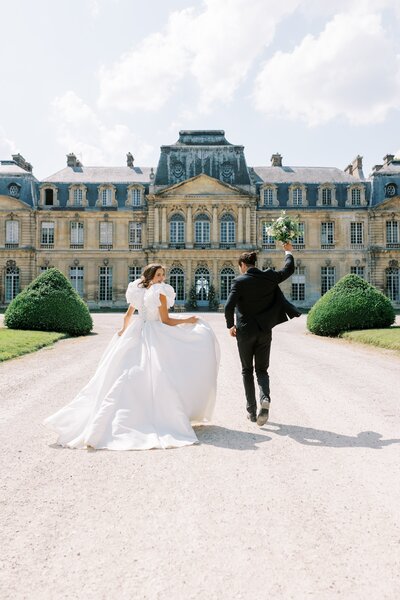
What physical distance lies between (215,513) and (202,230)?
3503cm

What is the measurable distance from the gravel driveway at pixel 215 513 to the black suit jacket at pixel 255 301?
104 centimetres

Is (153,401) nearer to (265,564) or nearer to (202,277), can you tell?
(265,564)

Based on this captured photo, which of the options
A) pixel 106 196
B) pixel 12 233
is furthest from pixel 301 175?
pixel 12 233

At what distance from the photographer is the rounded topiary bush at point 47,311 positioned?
1584cm

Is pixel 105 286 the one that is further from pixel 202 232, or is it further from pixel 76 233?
pixel 202 232

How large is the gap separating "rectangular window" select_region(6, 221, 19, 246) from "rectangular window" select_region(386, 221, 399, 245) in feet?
87.6

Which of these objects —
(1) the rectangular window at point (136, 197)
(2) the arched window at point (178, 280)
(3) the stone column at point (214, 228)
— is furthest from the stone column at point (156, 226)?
(3) the stone column at point (214, 228)

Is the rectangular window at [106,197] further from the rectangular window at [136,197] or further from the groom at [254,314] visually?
the groom at [254,314]

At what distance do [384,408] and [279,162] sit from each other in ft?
122

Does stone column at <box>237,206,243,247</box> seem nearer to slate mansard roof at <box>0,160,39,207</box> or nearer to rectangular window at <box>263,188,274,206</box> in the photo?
rectangular window at <box>263,188,274,206</box>

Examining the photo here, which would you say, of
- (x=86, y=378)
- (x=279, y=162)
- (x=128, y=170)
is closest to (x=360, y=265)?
(x=279, y=162)

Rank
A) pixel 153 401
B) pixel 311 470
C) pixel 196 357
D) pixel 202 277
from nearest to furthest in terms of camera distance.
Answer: pixel 311 470 < pixel 153 401 < pixel 196 357 < pixel 202 277

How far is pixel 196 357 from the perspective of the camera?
16.5 ft

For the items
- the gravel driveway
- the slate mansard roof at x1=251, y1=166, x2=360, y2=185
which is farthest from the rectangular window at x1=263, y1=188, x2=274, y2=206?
the gravel driveway
